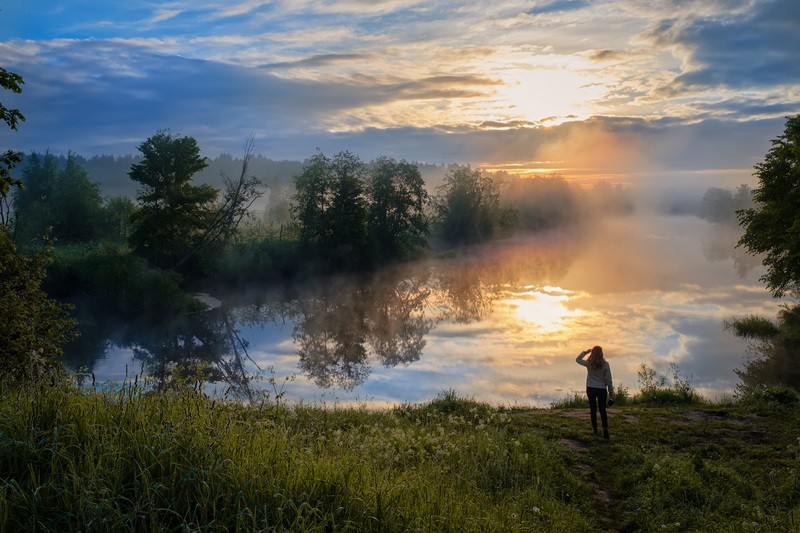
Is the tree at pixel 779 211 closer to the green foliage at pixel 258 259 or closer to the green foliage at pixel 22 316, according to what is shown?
the green foliage at pixel 22 316

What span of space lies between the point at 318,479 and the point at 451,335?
29.1 m

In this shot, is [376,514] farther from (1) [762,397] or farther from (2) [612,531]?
(1) [762,397]

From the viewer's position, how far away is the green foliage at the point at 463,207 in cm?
8531

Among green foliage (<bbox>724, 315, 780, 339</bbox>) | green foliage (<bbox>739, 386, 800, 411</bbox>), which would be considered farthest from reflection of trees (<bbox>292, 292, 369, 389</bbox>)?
green foliage (<bbox>724, 315, 780, 339</bbox>)

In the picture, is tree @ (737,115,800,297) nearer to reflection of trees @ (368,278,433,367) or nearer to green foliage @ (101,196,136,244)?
reflection of trees @ (368,278,433,367)

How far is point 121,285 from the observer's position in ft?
139

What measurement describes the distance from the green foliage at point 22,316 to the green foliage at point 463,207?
68.9 meters

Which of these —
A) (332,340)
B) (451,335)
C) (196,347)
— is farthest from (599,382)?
(196,347)

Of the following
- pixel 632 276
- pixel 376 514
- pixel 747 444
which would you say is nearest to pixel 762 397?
pixel 747 444

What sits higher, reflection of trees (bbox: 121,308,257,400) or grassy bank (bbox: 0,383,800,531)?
grassy bank (bbox: 0,383,800,531)

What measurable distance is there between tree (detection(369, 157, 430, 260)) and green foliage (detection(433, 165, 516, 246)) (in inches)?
472

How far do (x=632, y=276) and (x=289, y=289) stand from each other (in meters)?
35.2

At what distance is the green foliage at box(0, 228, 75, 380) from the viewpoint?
14.8 metres

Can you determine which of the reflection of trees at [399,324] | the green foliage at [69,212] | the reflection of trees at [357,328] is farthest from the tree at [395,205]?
the green foliage at [69,212]
